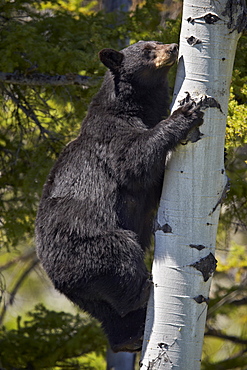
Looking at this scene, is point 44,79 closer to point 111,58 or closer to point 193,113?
point 111,58

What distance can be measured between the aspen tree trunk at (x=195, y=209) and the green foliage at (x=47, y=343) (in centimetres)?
411

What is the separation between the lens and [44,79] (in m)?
5.66

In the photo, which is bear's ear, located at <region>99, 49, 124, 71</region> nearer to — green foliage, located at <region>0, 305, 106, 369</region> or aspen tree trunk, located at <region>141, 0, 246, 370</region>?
aspen tree trunk, located at <region>141, 0, 246, 370</region>

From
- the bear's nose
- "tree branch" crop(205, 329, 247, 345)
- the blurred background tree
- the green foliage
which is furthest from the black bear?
"tree branch" crop(205, 329, 247, 345)

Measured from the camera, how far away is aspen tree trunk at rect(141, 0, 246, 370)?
2619 millimetres

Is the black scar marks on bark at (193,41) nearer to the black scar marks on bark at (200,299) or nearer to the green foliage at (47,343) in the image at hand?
the black scar marks on bark at (200,299)

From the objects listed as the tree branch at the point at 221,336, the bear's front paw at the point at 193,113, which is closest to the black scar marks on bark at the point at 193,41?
the bear's front paw at the point at 193,113

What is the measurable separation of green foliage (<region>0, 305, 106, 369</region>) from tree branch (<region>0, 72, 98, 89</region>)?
10.7 feet

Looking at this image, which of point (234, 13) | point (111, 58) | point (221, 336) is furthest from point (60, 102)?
point (221, 336)

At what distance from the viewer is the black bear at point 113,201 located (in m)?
3.16

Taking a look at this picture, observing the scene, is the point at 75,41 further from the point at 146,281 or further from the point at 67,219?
the point at 146,281

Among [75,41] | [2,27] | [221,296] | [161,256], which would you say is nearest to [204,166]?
[161,256]

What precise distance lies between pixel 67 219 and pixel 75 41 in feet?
10.2

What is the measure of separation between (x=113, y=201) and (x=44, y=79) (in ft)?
9.16
